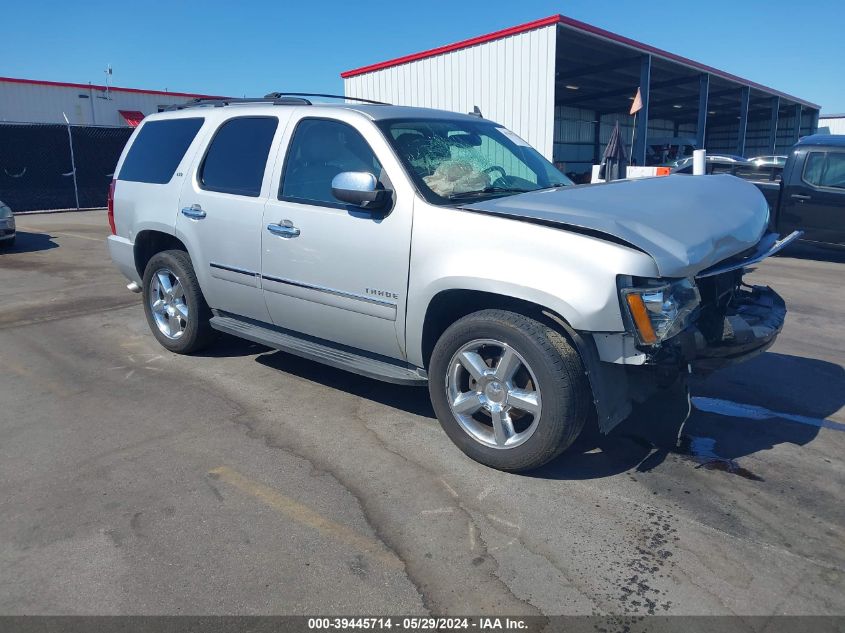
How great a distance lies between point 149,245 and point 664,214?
Answer: 427 cm

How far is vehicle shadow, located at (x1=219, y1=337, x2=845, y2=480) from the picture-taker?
3.76m

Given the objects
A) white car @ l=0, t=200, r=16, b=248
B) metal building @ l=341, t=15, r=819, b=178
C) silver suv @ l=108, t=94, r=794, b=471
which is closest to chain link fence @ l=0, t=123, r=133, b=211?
metal building @ l=341, t=15, r=819, b=178

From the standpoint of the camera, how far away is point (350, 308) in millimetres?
4102


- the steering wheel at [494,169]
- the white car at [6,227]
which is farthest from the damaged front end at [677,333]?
the white car at [6,227]

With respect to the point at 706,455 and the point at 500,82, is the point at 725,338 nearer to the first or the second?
the point at 706,455

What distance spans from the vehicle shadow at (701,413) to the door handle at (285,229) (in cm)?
123

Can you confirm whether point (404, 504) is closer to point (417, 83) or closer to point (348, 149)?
point (348, 149)

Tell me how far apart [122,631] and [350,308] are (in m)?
2.13

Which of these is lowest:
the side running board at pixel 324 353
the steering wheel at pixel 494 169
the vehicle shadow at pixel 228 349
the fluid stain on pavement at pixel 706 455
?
the fluid stain on pavement at pixel 706 455

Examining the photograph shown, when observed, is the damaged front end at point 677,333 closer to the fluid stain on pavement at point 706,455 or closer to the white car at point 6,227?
the fluid stain on pavement at point 706,455

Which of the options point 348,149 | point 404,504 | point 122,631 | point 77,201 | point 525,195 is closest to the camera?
point 122,631

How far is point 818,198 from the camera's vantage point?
33.8 feet

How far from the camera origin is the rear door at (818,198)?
10195 mm

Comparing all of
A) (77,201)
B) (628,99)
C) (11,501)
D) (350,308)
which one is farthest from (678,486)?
(628,99)
